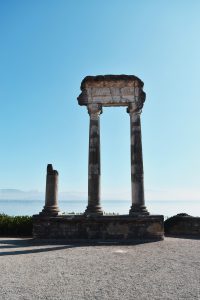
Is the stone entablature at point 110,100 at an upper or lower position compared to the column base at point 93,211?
upper

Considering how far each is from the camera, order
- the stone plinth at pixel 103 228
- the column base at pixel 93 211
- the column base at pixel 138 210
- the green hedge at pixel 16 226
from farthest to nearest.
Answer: the green hedge at pixel 16 226 < the column base at pixel 93 211 < the column base at pixel 138 210 < the stone plinth at pixel 103 228

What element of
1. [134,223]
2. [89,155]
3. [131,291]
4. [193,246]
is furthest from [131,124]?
[131,291]

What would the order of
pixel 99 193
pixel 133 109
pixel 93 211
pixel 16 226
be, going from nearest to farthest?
pixel 93 211 < pixel 99 193 < pixel 133 109 < pixel 16 226

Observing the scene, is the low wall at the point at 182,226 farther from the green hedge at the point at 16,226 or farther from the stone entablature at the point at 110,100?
the green hedge at the point at 16,226

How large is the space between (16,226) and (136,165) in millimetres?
8146

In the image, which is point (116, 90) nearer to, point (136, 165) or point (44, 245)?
point (136, 165)

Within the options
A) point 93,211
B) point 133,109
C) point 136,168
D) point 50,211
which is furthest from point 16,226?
point 133,109

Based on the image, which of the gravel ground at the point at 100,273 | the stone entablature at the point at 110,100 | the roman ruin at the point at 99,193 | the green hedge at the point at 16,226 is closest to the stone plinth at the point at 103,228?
the roman ruin at the point at 99,193

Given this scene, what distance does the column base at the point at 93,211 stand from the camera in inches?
581

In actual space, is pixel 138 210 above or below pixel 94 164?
below

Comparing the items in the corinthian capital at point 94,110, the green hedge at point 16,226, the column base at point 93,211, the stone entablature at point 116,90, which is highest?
the stone entablature at point 116,90

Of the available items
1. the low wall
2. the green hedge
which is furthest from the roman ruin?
the low wall

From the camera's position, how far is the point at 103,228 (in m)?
14.1

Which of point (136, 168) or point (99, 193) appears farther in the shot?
point (136, 168)
